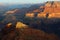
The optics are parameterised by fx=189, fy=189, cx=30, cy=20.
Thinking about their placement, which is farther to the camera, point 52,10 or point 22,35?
point 52,10

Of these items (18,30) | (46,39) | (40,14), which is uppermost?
(18,30)

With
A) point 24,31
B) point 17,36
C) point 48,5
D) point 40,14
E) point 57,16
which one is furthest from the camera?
point 48,5

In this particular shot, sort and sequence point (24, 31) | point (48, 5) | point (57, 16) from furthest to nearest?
point (48, 5) → point (57, 16) → point (24, 31)

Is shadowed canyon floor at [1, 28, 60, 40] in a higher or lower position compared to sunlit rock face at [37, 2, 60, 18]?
higher

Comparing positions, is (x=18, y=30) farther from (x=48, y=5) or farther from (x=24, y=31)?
(x=48, y=5)

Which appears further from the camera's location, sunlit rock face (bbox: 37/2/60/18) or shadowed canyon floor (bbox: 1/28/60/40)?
sunlit rock face (bbox: 37/2/60/18)

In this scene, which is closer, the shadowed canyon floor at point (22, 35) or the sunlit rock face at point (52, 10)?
the shadowed canyon floor at point (22, 35)

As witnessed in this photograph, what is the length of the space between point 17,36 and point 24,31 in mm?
2014

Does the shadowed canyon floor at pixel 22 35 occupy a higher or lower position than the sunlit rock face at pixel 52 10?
higher

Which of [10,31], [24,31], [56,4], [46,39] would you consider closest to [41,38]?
[46,39]

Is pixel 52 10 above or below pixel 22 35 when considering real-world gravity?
below

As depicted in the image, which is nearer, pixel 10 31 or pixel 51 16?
pixel 10 31

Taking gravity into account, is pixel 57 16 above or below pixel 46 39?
below

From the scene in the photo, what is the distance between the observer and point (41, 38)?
872 inches
